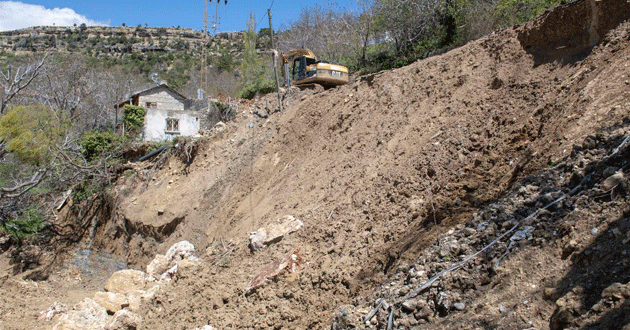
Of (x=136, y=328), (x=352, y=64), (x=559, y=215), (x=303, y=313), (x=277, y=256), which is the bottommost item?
(x=136, y=328)

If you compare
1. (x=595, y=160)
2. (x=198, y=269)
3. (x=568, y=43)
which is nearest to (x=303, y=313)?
(x=198, y=269)

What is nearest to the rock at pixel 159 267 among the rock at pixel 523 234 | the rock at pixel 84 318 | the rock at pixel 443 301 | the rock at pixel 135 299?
the rock at pixel 135 299

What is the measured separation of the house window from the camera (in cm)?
2602

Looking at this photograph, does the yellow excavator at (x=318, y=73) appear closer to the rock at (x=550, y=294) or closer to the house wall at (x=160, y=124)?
the house wall at (x=160, y=124)

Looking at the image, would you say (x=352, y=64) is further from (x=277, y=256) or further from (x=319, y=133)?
(x=277, y=256)

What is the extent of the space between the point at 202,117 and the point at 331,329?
64.9 feet

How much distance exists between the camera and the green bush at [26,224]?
55.1 ft

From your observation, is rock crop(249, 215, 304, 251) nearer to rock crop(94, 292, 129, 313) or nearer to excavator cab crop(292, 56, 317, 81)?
rock crop(94, 292, 129, 313)

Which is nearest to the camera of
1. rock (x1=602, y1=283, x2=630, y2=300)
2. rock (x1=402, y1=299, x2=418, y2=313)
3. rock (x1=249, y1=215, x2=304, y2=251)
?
rock (x1=602, y1=283, x2=630, y2=300)

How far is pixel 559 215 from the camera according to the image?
4754 mm

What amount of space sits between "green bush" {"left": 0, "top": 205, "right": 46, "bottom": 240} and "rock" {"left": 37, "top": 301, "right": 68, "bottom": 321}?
8055 mm

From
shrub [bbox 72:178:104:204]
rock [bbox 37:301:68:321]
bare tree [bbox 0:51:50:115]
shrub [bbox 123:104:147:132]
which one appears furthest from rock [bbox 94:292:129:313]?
shrub [bbox 123:104:147:132]

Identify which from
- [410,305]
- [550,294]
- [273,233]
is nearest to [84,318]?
A: [273,233]

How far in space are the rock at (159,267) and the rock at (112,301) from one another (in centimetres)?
119
